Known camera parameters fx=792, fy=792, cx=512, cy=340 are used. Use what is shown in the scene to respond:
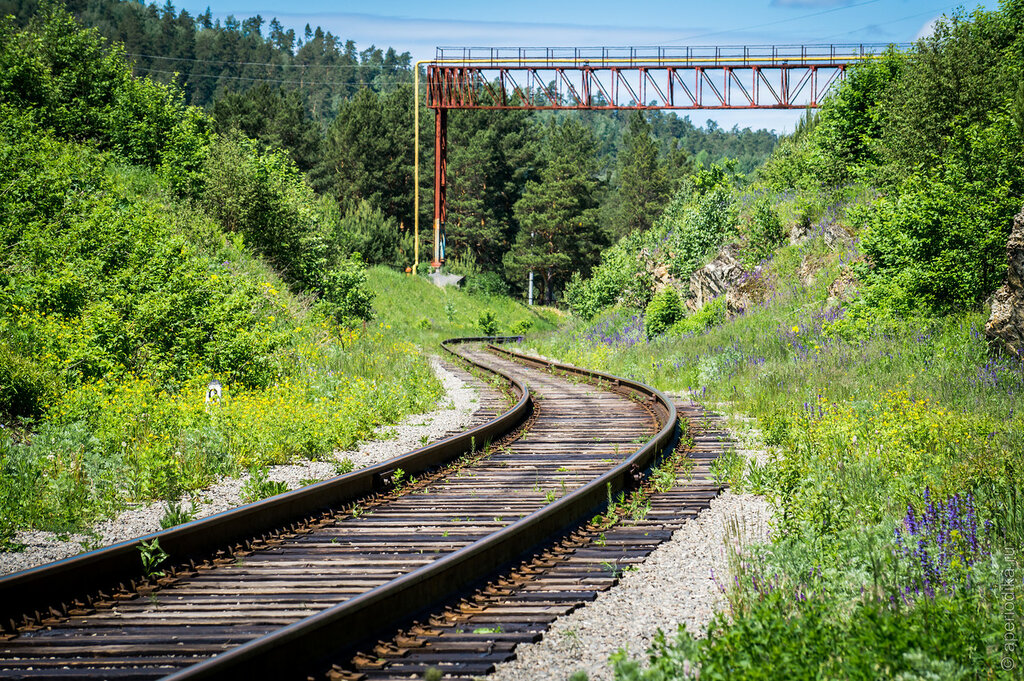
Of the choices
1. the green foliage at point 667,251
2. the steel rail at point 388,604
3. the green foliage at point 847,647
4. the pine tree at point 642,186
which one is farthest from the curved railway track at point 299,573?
the pine tree at point 642,186

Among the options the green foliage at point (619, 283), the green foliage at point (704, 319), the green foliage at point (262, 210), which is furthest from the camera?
the green foliage at point (619, 283)

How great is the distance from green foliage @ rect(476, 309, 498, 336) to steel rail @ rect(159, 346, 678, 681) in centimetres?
4014

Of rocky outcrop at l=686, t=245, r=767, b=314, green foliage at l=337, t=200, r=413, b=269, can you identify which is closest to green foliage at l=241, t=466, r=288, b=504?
rocky outcrop at l=686, t=245, r=767, b=314

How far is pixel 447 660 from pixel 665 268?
89.4 feet

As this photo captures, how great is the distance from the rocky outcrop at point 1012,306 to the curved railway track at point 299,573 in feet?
21.0

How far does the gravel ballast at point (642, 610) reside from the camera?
165 inches

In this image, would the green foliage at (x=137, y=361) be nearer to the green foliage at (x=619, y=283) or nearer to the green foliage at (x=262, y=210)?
the green foliage at (x=262, y=210)

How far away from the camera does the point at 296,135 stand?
74250 mm

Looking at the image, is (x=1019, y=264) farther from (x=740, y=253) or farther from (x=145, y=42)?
(x=145, y=42)

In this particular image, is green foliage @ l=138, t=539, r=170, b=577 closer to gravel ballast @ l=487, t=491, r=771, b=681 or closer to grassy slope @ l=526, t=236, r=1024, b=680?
gravel ballast @ l=487, t=491, r=771, b=681

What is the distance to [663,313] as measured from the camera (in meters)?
26.1

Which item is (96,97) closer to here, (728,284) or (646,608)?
(728,284)

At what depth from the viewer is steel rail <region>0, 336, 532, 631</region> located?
482 cm

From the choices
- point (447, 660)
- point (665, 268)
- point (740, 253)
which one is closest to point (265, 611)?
point (447, 660)
